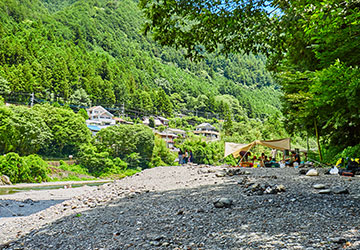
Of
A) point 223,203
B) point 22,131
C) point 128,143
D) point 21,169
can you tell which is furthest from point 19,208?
point 128,143

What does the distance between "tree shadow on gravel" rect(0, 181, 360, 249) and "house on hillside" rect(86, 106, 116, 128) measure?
301 ft

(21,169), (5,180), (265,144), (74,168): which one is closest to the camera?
(265,144)

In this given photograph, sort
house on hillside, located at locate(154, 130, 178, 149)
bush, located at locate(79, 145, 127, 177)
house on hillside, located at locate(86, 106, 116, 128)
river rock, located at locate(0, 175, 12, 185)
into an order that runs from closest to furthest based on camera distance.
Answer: river rock, located at locate(0, 175, 12, 185) < bush, located at locate(79, 145, 127, 177) < house on hillside, located at locate(154, 130, 178, 149) < house on hillside, located at locate(86, 106, 116, 128)

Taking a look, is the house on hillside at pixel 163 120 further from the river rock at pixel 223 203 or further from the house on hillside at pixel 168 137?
the river rock at pixel 223 203

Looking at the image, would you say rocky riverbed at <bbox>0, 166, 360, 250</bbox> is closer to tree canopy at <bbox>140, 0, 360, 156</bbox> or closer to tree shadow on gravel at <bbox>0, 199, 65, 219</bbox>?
tree canopy at <bbox>140, 0, 360, 156</bbox>

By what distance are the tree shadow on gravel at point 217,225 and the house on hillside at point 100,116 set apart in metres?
91.8

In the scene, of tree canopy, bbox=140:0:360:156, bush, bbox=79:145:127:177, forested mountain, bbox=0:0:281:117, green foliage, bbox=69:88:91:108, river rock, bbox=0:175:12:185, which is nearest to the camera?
tree canopy, bbox=140:0:360:156

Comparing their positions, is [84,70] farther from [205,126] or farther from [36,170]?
[36,170]

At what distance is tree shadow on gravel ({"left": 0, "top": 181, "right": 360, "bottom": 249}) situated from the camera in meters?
4.30

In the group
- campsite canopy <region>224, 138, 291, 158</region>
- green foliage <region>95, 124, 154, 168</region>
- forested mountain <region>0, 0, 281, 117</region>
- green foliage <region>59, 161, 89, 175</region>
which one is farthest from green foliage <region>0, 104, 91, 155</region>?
campsite canopy <region>224, 138, 291, 158</region>

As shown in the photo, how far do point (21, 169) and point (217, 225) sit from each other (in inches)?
1590

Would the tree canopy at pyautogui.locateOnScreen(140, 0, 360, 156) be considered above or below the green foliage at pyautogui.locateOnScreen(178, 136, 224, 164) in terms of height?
above

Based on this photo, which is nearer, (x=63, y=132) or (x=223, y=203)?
(x=223, y=203)

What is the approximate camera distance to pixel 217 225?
5316 millimetres
